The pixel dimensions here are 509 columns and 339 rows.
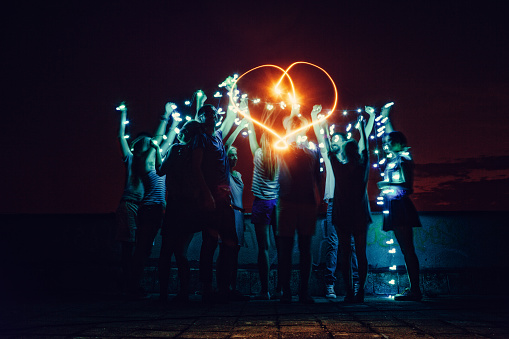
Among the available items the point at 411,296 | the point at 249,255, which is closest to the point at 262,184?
the point at 249,255

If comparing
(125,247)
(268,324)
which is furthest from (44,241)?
(268,324)

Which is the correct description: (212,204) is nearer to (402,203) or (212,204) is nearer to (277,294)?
(277,294)

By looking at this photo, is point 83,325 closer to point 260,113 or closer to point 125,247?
point 125,247

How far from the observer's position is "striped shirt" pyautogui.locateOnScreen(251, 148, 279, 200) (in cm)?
402

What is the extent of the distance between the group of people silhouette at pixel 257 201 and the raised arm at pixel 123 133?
0.02 meters

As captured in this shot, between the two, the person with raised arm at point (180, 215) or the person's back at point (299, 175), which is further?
the person's back at point (299, 175)

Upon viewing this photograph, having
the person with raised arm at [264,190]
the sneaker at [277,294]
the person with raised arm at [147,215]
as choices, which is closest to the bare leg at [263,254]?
the person with raised arm at [264,190]

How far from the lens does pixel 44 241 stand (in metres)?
4.91

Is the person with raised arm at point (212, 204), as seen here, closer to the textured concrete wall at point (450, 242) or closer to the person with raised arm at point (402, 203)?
the textured concrete wall at point (450, 242)

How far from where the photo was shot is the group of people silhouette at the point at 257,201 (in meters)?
3.41

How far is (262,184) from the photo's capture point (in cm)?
405

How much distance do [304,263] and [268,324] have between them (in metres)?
→ 1.39

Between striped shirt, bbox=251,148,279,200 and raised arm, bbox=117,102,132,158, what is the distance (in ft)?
5.48

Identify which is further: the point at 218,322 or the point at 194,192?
the point at 194,192
